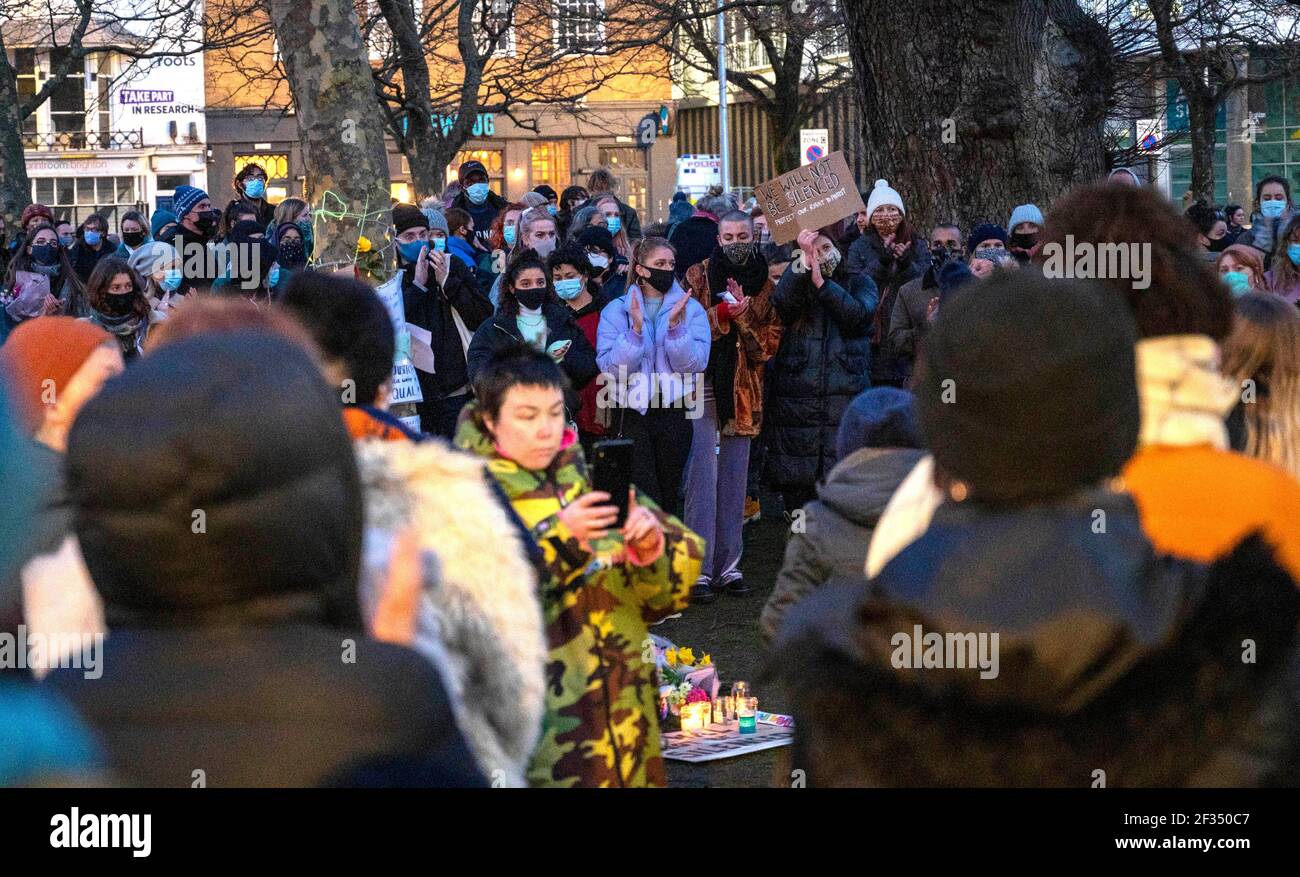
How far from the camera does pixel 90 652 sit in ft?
7.41

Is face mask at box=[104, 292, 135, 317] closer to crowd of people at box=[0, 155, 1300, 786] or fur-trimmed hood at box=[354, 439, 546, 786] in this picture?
crowd of people at box=[0, 155, 1300, 786]

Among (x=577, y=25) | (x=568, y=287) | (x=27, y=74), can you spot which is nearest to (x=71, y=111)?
(x=27, y=74)

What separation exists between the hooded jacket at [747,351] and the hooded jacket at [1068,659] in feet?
26.2

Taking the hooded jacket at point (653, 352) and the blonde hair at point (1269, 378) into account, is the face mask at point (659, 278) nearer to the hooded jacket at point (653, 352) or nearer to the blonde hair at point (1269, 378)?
the hooded jacket at point (653, 352)

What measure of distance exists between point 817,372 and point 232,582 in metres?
8.35

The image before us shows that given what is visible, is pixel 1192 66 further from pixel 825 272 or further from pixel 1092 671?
pixel 1092 671

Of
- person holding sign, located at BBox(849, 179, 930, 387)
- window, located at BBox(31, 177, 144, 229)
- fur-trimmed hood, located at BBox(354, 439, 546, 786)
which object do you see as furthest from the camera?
window, located at BBox(31, 177, 144, 229)

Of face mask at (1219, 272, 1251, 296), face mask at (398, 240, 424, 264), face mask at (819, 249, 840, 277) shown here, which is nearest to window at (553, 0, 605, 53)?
face mask at (398, 240, 424, 264)

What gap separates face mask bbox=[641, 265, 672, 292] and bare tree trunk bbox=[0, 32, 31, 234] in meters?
18.2

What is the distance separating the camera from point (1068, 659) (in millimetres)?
2053

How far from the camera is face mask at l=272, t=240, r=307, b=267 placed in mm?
11633

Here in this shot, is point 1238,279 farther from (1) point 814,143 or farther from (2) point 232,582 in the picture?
(1) point 814,143

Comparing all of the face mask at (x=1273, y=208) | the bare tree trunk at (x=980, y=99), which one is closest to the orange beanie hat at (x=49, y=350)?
the bare tree trunk at (x=980, y=99)

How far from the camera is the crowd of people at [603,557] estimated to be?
2.03 m
